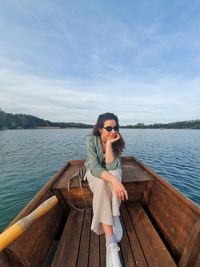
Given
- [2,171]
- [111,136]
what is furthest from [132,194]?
[2,171]

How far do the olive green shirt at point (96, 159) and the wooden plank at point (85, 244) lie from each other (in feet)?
3.18

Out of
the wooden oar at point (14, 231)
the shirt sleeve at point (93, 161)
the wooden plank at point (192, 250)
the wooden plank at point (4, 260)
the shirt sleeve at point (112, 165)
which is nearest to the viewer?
the wooden oar at point (14, 231)

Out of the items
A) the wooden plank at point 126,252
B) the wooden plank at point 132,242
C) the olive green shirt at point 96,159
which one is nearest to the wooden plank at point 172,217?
the wooden plank at point 132,242

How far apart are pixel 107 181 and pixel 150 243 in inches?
41.9

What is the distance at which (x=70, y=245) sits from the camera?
1.95m

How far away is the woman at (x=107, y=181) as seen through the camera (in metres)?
1.74

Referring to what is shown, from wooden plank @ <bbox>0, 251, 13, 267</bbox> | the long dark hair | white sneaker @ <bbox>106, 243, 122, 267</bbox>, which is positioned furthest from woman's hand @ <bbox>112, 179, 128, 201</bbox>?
wooden plank @ <bbox>0, 251, 13, 267</bbox>

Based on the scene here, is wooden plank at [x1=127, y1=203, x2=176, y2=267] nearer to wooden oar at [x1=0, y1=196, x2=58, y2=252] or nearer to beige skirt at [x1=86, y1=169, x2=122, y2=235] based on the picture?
beige skirt at [x1=86, y1=169, x2=122, y2=235]

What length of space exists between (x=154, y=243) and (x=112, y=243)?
63 centimetres

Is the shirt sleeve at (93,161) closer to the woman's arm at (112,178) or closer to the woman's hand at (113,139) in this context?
the woman's arm at (112,178)

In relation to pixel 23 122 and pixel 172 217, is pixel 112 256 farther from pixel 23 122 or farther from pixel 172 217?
pixel 23 122

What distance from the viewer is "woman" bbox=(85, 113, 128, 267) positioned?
174 centimetres

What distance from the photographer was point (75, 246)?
1.93 m

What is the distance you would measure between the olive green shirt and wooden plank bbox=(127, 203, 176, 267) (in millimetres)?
1071
